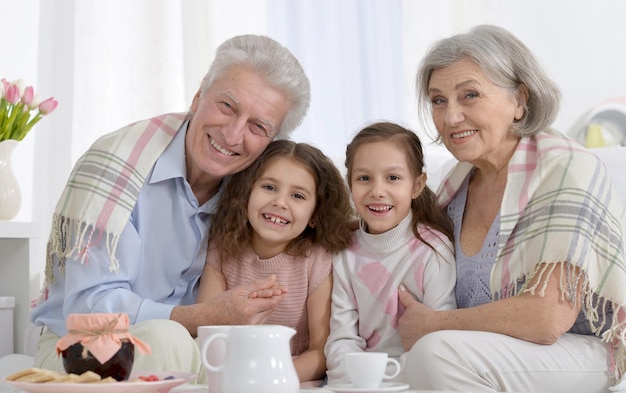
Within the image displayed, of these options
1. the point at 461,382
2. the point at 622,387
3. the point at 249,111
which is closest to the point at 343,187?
the point at 249,111

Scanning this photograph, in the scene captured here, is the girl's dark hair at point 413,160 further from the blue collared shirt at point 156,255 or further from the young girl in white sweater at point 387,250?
the blue collared shirt at point 156,255

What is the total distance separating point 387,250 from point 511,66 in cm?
53

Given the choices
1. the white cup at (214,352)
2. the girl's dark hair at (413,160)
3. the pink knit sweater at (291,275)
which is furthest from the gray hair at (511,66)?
the white cup at (214,352)

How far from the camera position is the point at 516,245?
179cm

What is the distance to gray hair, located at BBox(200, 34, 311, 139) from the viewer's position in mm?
2012

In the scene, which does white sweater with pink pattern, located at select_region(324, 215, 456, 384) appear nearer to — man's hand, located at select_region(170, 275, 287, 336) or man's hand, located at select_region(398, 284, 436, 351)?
man's hand, located at select_region(398, 284, 436, 351)

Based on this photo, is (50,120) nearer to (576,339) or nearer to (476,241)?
(476,241)

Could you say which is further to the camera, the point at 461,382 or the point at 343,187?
the point at 343,187

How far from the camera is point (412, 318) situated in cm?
188

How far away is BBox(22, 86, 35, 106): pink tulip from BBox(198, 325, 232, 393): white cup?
56.1 inches

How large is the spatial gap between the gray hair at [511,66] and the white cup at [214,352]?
1.02 m

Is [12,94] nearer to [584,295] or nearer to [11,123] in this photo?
[11,123]

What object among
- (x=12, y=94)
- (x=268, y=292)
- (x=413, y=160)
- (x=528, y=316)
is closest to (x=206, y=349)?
(x=268, y=292)

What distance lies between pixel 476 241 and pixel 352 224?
36 centimetres
